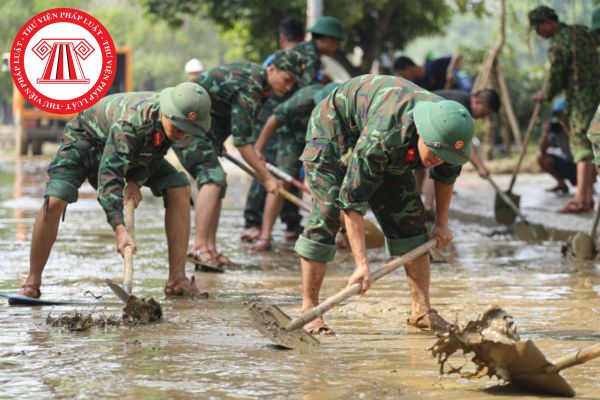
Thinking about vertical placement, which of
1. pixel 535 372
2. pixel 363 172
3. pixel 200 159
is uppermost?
A: pixel 363 172

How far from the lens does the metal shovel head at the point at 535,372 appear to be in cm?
493

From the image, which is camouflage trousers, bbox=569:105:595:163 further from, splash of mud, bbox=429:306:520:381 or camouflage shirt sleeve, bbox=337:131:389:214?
splash of mud, bbox=429:306:520:381

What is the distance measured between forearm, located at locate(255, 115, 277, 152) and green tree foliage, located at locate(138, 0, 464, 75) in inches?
521

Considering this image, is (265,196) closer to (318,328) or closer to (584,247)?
(584,247)

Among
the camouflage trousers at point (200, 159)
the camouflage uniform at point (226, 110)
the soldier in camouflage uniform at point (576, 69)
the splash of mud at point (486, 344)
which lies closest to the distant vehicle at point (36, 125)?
the soldier in camouflage uniform at point (576, 69)

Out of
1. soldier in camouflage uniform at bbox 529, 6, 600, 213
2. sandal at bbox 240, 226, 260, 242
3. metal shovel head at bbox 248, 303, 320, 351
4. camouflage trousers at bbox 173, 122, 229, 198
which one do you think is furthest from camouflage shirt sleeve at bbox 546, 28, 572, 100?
metal shovel head at bbox 248, 303, 320, 351

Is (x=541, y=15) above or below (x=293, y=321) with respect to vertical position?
above

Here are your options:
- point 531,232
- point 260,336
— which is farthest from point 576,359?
point 531,232

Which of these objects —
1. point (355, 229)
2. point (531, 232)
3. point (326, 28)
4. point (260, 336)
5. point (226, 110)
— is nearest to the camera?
point (355, 229)

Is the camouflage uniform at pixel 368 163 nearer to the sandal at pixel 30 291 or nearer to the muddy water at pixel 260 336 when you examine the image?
the muddy water at pixel 260 336

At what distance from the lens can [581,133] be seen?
1181 cm

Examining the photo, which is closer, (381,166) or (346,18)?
(381,166)

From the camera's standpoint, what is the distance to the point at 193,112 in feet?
22.2

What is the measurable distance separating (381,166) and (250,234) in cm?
533
